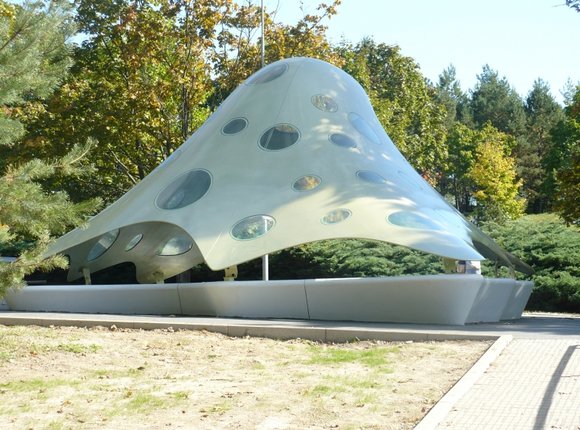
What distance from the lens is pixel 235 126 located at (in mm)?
20156

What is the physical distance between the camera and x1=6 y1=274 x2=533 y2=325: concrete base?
15.1m

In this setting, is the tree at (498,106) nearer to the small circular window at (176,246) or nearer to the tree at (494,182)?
the tree at (494,182)

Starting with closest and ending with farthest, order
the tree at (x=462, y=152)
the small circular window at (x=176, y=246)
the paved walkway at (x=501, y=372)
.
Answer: the paved walkway at (x=501, y=372) → the small circular window at (x=176, y=246) → the tree at (x=462, y=152)

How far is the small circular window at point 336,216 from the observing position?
55.2 ft

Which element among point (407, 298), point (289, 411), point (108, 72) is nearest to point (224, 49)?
point (108, 72)

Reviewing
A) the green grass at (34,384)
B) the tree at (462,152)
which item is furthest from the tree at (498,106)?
the green grass at (34,384)

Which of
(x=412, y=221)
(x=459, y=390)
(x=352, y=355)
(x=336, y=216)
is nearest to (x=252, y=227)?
(x=336, y=216)

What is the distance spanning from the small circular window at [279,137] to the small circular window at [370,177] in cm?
182

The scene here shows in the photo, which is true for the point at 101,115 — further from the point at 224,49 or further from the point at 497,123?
the point at 497,123

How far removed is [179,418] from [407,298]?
868 cm

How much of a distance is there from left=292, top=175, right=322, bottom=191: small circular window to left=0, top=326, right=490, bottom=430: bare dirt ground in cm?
560

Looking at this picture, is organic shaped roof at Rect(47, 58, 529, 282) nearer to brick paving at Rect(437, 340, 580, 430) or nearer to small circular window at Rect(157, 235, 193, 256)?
small circular window at Rect(157, 235, 193, 256)

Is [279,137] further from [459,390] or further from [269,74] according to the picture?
[459,390]

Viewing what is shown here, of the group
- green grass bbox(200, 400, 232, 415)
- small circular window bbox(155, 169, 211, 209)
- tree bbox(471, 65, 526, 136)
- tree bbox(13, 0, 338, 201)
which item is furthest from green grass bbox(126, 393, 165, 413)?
tree bbox(471, 65, 526, 136)
